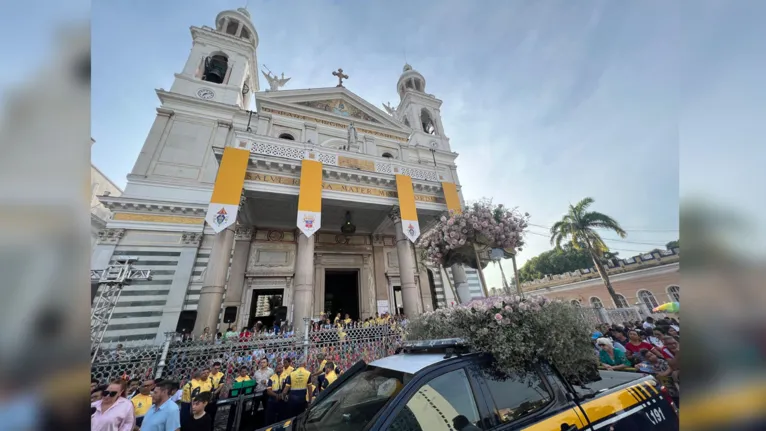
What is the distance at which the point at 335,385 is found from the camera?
3.11 meters

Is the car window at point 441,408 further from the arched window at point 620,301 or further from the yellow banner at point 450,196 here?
the arched window at point 620,301

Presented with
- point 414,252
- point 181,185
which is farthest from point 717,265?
point 181,185

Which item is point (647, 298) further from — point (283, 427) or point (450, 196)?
point (283, 427)

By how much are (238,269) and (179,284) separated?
209cm

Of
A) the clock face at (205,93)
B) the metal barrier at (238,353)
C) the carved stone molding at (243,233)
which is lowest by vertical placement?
the metal barrier at (238,353)

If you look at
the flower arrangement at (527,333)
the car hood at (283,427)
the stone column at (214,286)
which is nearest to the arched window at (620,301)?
the flower arrangement at (527,333)

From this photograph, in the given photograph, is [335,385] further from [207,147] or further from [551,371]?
[207,147]

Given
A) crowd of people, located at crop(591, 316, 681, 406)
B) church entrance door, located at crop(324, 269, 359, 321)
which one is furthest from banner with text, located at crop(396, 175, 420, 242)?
crowd of people, located at crop(591, 316, 681, 406)

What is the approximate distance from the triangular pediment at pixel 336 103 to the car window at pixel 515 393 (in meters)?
16.1

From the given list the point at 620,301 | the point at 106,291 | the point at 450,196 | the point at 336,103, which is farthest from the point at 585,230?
the point at 106,291

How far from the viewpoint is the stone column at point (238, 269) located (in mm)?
11344

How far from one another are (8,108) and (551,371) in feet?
12.4

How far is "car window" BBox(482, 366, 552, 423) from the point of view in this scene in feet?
7.97

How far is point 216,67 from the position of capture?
54.5 feet
